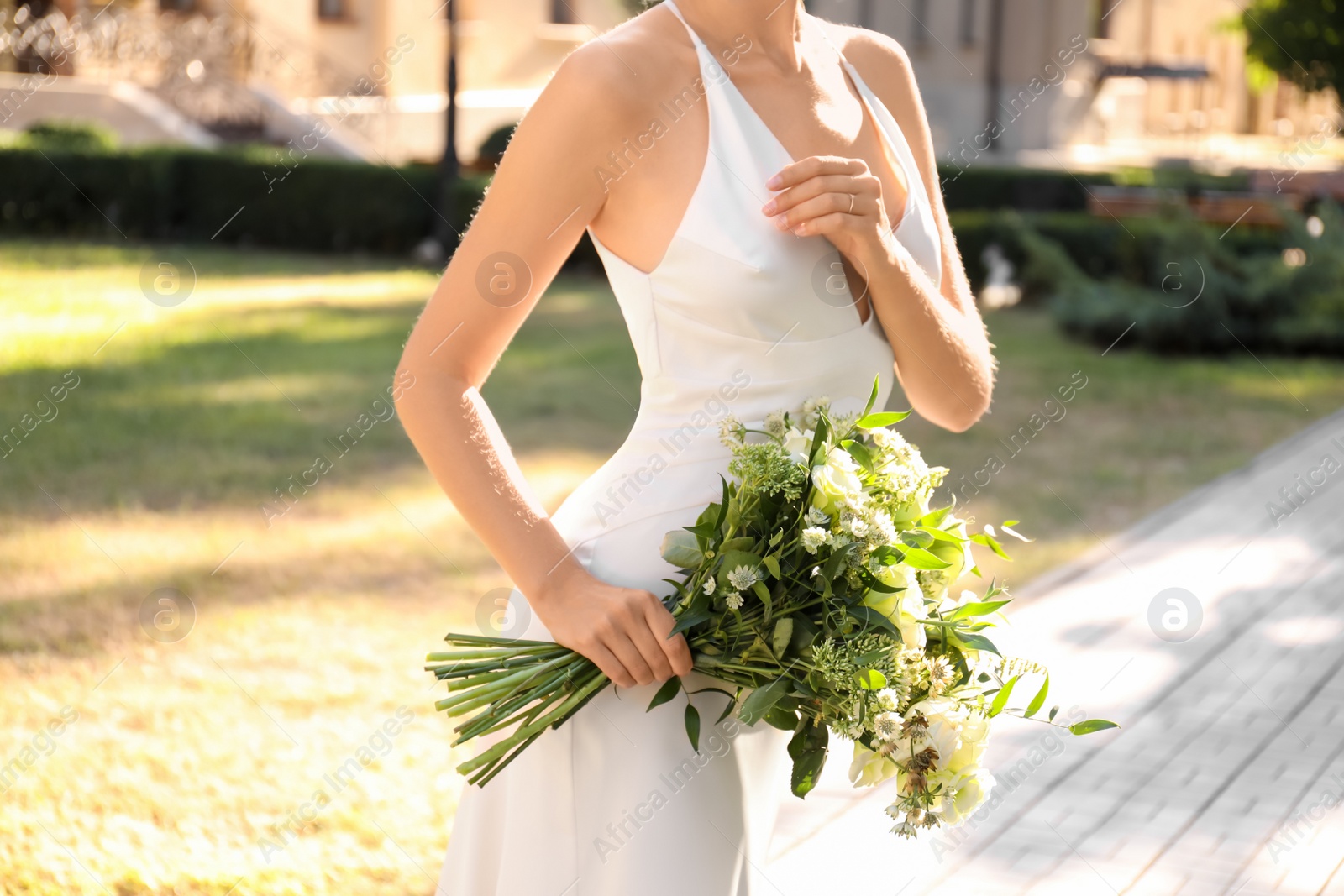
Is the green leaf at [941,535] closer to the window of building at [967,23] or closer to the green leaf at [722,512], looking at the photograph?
the green leaf at [722,512]

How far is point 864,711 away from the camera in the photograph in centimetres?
189

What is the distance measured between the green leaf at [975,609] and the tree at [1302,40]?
24.3 metres

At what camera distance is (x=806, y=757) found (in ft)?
6.57

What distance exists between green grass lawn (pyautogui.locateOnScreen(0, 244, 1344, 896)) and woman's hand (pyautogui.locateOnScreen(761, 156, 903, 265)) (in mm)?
2933

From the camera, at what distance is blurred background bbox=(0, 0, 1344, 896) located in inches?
193

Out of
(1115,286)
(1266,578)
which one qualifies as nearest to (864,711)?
(1266,578)

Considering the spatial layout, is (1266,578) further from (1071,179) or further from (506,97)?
(506,97)

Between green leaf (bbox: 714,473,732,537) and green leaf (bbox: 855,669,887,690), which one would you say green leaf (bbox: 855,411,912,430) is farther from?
green leaf (bbox: 855,669,887,690)

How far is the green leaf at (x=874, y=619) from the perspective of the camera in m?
1.91

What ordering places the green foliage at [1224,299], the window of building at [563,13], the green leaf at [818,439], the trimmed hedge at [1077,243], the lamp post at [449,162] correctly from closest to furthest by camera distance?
the green leaf at [818,439] < the green foliage at [1224,299] < the trimmed hedge at [1077,243] < the lamp post at [449,162] < the window of building at [563,13]

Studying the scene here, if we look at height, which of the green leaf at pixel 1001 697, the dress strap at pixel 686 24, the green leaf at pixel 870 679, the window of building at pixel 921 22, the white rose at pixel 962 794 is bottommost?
the window of building at pixel 921 22

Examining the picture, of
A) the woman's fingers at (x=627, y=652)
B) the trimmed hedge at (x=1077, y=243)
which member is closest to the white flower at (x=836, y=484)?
the woman's fingers at (x=627, y=652)

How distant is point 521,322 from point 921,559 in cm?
67

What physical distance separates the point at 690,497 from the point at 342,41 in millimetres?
31601
